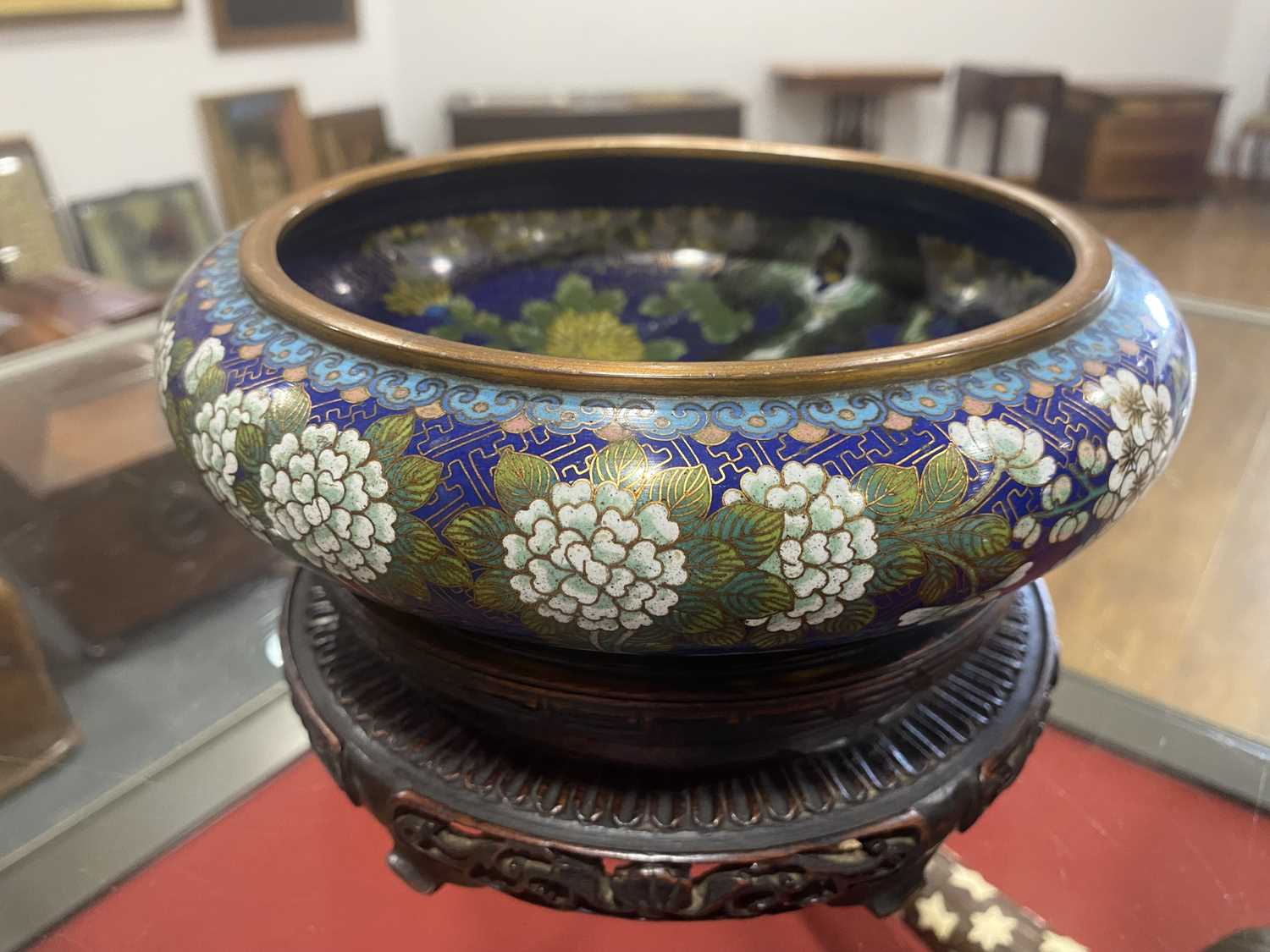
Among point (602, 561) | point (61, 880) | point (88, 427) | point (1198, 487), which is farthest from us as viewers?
point (1198, 487)

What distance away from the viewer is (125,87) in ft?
6.38

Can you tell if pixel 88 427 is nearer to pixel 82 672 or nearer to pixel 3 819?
pixel 82 672

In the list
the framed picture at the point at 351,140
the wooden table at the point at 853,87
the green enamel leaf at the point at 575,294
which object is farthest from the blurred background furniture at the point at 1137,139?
the green enamel leaf at the point at 575,294

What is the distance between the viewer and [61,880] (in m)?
0.80

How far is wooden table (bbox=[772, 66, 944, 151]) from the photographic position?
3135 millimetres

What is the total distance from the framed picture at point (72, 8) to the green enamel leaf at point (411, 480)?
1.79 metres

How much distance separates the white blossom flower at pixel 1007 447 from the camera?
41cm

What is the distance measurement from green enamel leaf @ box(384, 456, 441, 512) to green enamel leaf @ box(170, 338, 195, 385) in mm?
172

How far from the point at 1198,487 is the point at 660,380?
1273 mm

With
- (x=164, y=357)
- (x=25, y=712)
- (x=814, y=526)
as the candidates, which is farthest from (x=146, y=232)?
(x=814, y=526)

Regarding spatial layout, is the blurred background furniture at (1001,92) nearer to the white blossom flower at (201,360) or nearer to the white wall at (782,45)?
the white wall at (782,45)

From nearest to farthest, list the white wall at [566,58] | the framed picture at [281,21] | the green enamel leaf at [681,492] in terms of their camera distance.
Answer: the green enamel leaf at [681,492] < the white wall at [566,58] < the framed picture at [281,21]

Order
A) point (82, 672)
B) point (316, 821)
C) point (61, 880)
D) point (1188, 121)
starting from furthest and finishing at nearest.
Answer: point (1188, 121) → point (82, 672) → point (316, 821) → point (61, 880)

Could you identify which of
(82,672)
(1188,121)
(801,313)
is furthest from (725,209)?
(1188,121)
